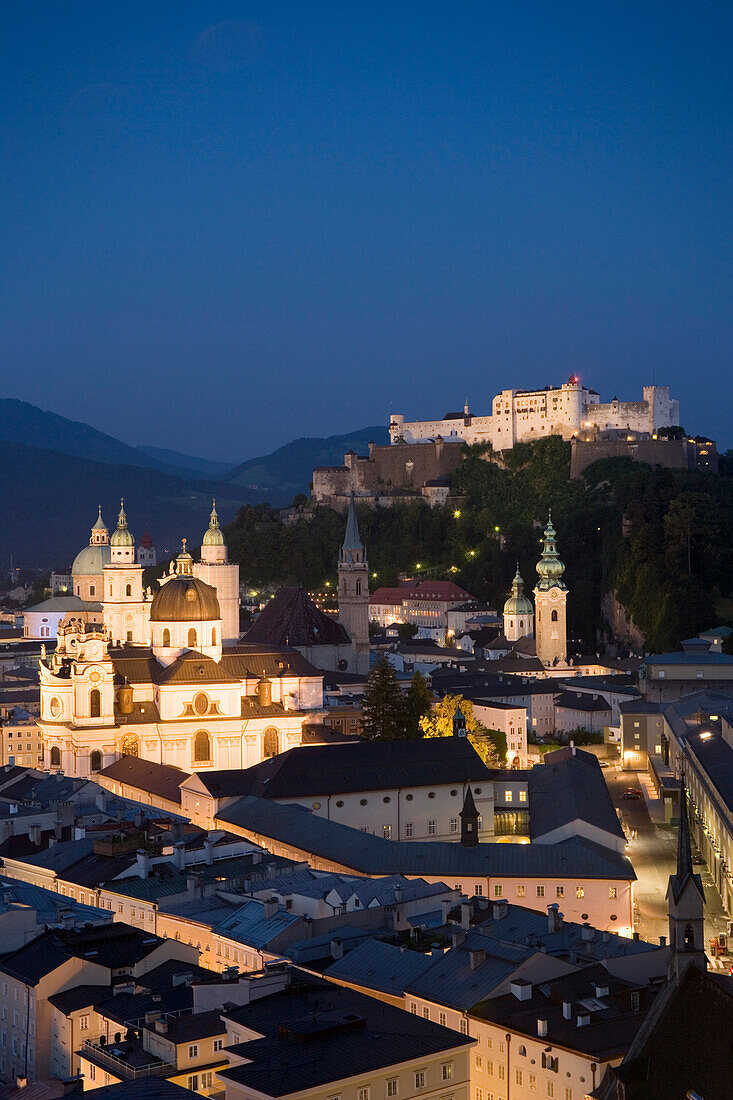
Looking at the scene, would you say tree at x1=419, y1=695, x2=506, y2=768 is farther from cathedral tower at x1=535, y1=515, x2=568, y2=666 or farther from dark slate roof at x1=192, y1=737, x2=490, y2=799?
cathedral tower at x1=535, y1=515, x2=568, y2=666

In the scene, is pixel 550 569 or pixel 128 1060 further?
pixel 550 569

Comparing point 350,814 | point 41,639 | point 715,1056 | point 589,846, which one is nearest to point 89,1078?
point 715,1056

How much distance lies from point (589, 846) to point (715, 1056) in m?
20.0

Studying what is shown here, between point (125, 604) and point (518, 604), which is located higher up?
point (125, 604)

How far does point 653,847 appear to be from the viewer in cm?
4738

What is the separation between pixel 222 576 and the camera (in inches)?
3105

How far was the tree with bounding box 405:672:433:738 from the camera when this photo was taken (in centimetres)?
6041

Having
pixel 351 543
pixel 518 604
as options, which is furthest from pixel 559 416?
pixel 351 543

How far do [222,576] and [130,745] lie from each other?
Result: 23.4m

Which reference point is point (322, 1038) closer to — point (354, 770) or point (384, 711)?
point (354, 770)

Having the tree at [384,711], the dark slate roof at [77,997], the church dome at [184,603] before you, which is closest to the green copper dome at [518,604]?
the tree at [384,711]

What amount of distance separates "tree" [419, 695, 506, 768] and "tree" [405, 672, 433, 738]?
446 mm

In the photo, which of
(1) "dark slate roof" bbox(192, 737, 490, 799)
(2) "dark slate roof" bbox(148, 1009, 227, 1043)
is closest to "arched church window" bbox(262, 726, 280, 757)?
(1) "dark slate roof" bbox(192, 737, 490, 799)

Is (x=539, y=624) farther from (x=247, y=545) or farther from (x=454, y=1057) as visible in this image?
(x=454, y=1057)
